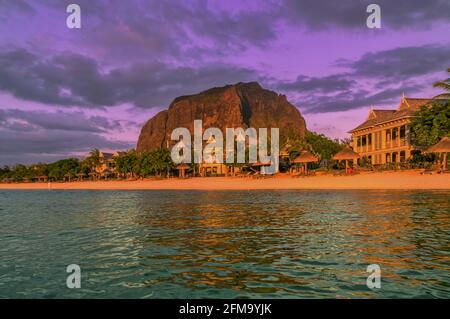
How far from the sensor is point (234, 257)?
8.20m

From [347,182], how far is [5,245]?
32045mm

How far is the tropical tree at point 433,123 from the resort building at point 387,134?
5625mm

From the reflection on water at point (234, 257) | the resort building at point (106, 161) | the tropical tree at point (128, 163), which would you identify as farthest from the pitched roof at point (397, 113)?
the resort building at point (106, 161)

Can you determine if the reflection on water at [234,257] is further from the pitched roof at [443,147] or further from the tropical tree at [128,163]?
the tropical tree at [128,163]

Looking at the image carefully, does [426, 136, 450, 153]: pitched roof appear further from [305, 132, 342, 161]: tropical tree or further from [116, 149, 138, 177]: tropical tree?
[116, 149, 138, 177]: tropical tree

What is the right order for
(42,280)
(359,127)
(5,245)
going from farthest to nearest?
(359,127) → (5,245) → (42,280)

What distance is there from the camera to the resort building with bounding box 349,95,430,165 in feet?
154

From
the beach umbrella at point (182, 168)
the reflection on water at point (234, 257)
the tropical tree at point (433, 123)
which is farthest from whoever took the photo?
the beach umbrella at point (182, 168)

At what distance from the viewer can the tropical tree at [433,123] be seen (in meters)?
36.9

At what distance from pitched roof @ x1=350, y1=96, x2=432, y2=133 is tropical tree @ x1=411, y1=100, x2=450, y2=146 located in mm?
3697

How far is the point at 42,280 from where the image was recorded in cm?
670

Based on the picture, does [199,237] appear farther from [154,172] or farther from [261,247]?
[154,172]

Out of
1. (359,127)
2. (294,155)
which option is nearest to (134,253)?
(294,155)

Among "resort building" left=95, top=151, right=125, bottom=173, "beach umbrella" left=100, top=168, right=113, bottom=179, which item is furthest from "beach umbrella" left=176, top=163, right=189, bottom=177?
"resort building" left=95, top=151, right=125, bottom=173
